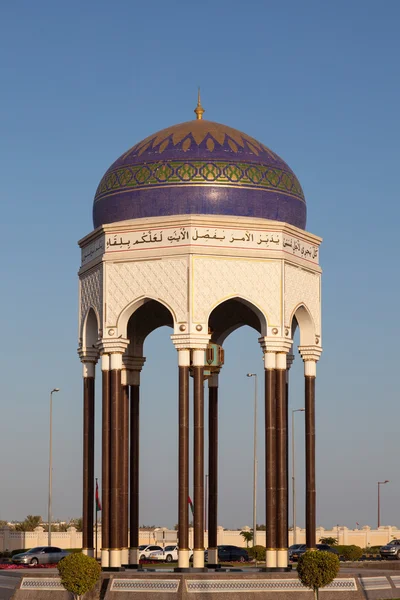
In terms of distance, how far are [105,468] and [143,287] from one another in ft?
18.9

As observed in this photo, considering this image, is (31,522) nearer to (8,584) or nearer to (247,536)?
(247,536)

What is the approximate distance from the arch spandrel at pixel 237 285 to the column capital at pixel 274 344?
46cm

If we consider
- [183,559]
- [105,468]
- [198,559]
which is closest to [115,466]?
[105,468]

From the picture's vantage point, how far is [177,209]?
38.0 m

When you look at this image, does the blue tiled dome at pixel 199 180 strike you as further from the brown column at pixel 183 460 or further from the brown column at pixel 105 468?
the brown column at pixel 183 460

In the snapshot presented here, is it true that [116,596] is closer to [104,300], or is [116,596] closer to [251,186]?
[104,300]

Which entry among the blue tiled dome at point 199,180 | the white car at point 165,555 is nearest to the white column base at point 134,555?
the blue tiled dome at point 199,180

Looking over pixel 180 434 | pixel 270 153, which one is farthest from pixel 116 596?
pixel 270 153

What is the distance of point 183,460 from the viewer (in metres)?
36.4

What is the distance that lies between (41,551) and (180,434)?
3174 centimetres

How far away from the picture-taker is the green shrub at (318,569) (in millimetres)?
30984

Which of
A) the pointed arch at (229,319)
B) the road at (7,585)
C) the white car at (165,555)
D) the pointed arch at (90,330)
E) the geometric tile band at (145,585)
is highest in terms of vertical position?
the pointed arch at (229,319)

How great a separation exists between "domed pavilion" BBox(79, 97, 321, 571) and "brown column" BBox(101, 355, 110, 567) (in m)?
0.03

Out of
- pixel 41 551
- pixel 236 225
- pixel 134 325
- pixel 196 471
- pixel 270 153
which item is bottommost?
pixel 41 551
